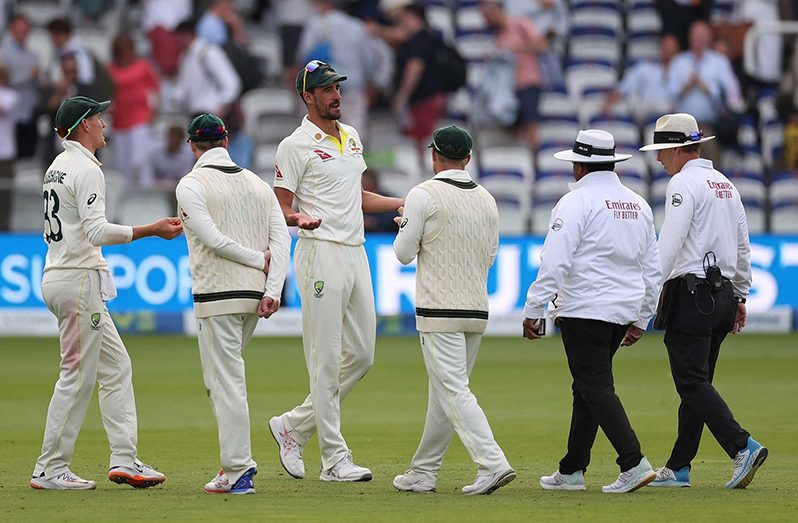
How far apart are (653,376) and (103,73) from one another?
9.22m

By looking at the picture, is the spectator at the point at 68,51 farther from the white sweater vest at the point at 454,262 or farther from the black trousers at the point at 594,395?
the black trousers at the point at 594,395

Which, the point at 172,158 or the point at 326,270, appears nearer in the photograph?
the point at 326,270

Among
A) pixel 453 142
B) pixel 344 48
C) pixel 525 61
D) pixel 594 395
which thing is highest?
pixel 344 48

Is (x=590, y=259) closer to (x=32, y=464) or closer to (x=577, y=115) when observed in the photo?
(x=32, y=464)

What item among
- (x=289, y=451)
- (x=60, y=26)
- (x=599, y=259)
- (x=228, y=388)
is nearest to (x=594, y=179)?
(x=599, y=259)

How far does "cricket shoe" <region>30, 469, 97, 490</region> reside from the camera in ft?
29.1

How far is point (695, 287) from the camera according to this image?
909 cm

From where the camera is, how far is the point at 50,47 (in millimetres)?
22688

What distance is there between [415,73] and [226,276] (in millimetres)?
13887

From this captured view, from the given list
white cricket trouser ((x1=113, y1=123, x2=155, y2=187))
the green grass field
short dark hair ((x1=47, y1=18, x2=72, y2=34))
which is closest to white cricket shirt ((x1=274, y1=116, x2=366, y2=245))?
the green grass field

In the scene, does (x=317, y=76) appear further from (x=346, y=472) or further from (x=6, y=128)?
(x=6, y=128)

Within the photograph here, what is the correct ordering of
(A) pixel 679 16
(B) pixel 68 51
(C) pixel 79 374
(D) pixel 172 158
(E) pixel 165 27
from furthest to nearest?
(A) pixel 679 16 → (E) pixel 165 27 → (B) pixel 68 51 → (D) pixel 172 158 → (C) pixel 79 374

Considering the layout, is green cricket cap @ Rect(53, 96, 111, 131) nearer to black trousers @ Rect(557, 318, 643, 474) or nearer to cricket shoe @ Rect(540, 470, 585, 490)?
black trousers @ Rect(557, 318, 643, 474)

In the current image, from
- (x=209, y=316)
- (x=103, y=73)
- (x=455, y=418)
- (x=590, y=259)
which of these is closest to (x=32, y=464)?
(x=209, y=316)
